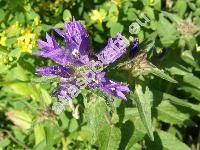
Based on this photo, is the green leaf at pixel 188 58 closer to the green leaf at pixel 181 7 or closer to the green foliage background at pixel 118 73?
the green foliage background at pixel 118 73

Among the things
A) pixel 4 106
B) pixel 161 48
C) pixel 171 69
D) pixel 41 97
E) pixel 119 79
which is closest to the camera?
pixel 119 79

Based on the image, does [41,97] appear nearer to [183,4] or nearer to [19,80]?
[19,80]

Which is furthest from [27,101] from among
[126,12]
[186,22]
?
[186,22]

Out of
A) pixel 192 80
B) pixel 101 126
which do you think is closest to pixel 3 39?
pixel 101 126

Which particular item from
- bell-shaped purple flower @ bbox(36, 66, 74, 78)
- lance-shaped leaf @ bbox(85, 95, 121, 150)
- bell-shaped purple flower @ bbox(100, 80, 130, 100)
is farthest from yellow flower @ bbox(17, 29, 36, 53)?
bell-shaped purple flower @ bbox(100, 80, 130, 100)

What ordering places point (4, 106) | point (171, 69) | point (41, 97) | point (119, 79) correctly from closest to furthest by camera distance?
point (119, 79), point (171, 69), point (41, 97), point (4, 106)

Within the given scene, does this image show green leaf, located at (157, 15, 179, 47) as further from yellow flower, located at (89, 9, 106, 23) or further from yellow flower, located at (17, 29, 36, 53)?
yellow flower, located at (17, 29, 36, 53)

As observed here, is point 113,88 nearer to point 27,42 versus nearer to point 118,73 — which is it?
point 118,73
